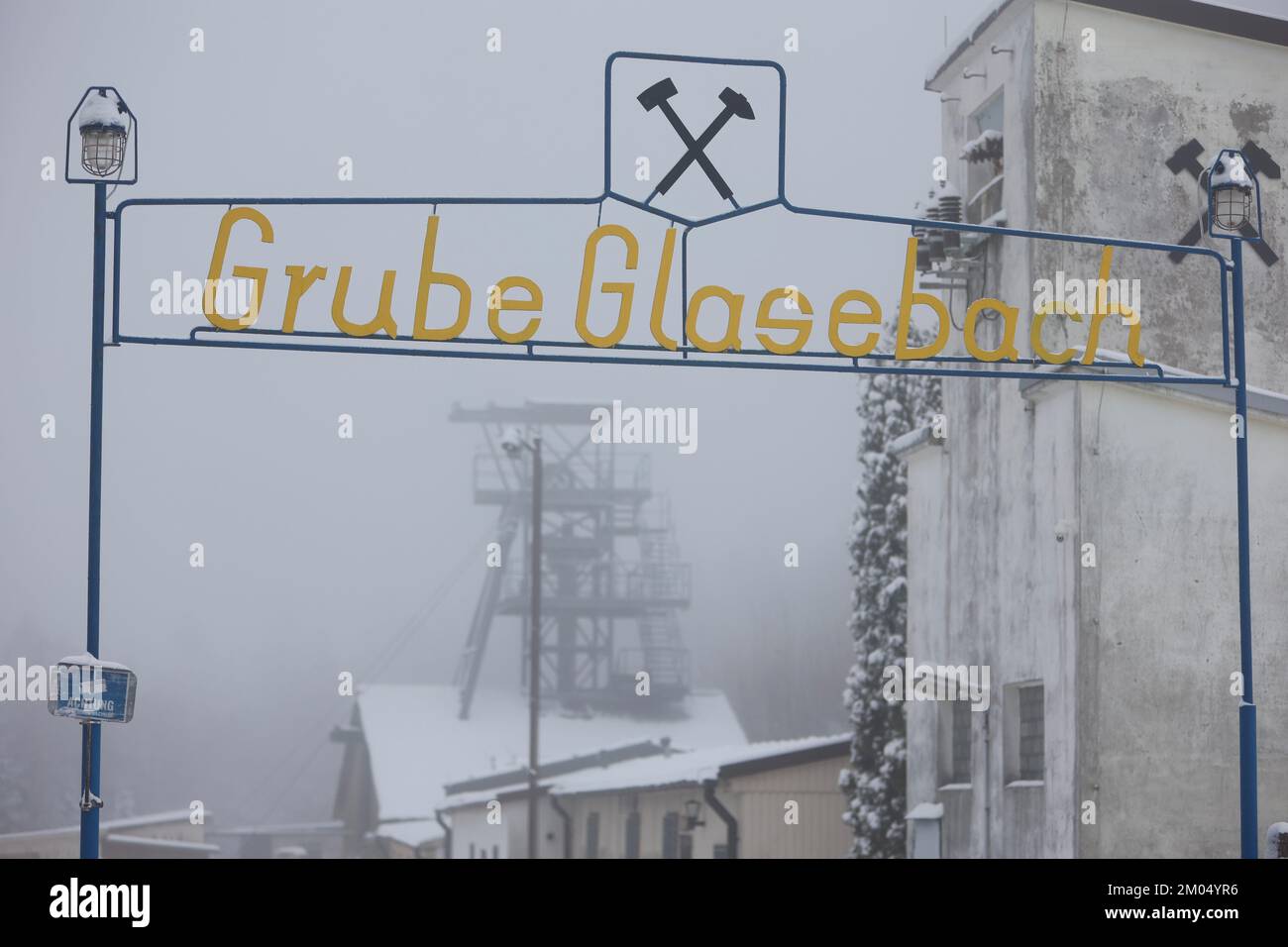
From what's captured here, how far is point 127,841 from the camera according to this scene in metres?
45.5

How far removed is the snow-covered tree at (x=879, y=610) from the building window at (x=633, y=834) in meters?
3.91

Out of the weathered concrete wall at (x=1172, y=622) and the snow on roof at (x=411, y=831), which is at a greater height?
the weathered concrete wall at (x=1172, y=622)

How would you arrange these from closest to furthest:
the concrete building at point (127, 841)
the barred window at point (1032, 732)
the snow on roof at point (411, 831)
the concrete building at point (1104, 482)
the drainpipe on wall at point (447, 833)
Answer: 1. the concrete building at point (1104, 482)
2. the barred window at point (1032, 732)
3. the concrete building at point (127, 841)
4. the drainpipe on wall at point (447, 833)
5. the snow on roof at point (411, 831)

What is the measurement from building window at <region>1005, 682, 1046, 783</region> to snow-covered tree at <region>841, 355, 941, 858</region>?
→ 12.2m

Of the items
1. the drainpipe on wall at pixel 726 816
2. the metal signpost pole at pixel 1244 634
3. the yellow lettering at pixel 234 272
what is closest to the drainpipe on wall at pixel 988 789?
the metal signpost pole at pixel 1244 634

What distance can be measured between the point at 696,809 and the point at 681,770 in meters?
3.21

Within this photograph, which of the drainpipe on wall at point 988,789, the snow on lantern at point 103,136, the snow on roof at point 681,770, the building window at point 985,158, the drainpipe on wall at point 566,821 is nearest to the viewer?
the snow on lantern at point 103,136

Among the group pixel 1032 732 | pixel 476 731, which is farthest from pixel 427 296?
pixel 476 731

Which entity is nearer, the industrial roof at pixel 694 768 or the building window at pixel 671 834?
the industrial roof at pixel 694 768

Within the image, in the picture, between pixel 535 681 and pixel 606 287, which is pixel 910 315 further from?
pixel 535 681

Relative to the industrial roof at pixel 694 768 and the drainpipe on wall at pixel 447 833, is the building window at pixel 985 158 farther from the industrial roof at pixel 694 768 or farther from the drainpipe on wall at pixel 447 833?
the drainpipe on wall at pixel 447 833

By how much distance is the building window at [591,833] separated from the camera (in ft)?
120

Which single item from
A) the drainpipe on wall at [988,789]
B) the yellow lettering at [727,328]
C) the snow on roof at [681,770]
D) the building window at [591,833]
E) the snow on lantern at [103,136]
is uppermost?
the snow on lantern at [103,136]

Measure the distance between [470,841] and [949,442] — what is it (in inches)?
819
